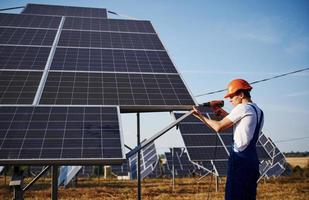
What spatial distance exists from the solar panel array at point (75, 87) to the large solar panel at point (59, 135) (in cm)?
2

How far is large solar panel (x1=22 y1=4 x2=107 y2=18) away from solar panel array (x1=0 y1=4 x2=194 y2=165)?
337 centimetres

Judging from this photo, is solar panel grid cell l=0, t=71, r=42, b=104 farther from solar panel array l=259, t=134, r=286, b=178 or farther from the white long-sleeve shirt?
solar panel array l=259, t=134, r=286, b=178

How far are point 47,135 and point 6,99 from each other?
5.41ft

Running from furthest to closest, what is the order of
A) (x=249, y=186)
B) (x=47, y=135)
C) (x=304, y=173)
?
(x=304, y=173) < (x=47, y=135) < (x=249, y=186)

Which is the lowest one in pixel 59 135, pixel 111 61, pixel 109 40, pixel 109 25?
pixel 59 135

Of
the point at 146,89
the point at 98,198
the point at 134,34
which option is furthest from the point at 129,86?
the point at 98,198

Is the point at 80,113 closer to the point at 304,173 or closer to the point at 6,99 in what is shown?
the point at 6,99

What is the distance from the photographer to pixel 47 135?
711 centimetres

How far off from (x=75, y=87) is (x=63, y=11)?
30.3 ft

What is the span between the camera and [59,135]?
7152 millimetres

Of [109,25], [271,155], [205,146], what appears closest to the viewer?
[109,25]

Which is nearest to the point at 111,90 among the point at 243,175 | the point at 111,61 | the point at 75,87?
the point at 75,87

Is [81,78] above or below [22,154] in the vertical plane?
above

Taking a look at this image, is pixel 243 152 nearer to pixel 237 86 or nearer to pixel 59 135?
pixel 237 86
